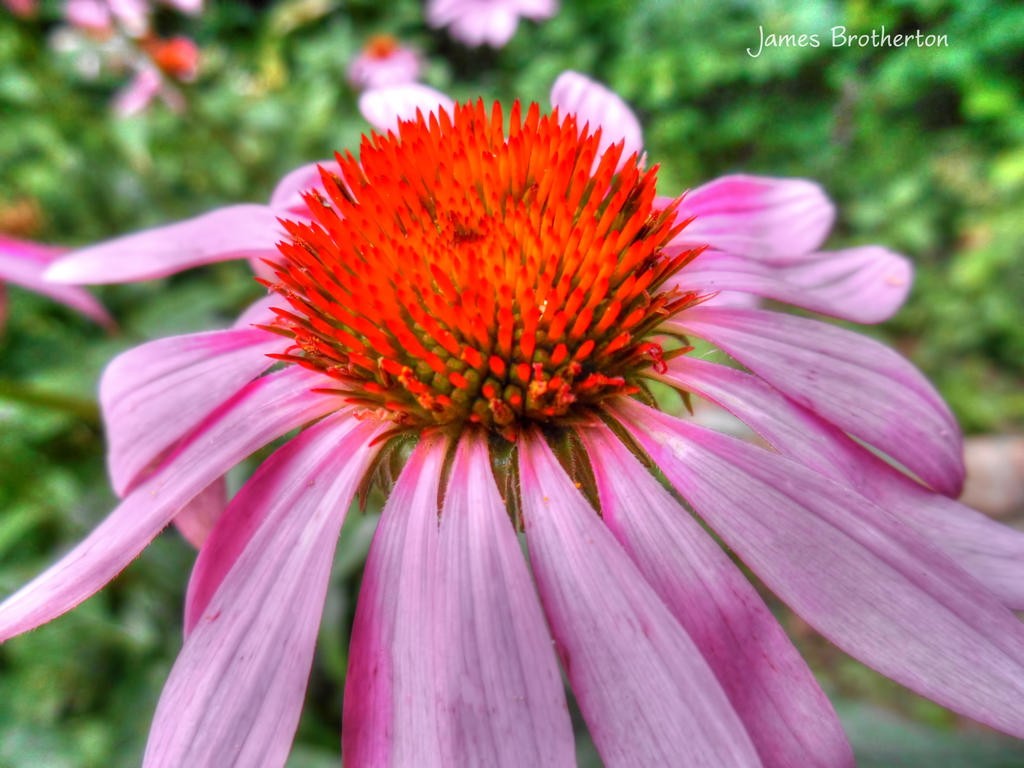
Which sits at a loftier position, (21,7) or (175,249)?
(21,7)

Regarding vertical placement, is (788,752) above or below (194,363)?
below

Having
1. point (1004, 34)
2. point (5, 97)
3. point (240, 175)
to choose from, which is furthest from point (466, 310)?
point (1004, 34)

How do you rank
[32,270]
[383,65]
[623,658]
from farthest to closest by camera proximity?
[383,65]
[32,270]
[623,658]

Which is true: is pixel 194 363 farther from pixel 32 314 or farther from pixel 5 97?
pixel 5 97

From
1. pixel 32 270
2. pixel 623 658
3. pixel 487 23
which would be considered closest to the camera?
pixel 623 658

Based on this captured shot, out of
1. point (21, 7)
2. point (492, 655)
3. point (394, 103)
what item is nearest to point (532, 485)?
point (492, 655)

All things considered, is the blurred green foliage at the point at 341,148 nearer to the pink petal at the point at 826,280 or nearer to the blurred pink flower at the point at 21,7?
the blurred pink flower at the point at 21,7

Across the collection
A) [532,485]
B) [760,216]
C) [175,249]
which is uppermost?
[175,249]

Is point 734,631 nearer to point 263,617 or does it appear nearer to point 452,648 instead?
point 452,648
